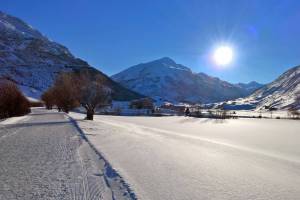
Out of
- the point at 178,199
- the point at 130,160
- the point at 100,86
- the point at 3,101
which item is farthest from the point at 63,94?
the point at 178,199

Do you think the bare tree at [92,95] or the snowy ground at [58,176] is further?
the bare tree at [92,95]

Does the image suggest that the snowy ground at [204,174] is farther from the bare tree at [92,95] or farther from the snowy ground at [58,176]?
the bare tree at [92,95]

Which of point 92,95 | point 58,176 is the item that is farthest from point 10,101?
point 58,176

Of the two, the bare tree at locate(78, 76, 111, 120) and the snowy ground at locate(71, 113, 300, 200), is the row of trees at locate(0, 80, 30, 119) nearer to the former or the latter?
the bare tree at locate(78, 76, 111, 120)

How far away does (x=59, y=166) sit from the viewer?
29.8 feet

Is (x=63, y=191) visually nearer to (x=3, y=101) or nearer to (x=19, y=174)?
(x=19, y=174)

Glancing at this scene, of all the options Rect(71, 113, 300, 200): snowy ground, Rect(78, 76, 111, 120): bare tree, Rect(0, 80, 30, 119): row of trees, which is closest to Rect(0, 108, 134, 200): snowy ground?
Rect(71, 113, 300, 200): snowy ground

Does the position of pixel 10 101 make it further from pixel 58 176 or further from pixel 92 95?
pixel 58 176

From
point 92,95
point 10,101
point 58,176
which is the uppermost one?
point 92,95

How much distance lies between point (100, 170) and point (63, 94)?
5928cm

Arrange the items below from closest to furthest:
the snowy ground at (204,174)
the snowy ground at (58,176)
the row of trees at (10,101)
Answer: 1. the snowy ground at (58,176)
2. the snowy ground at (204,174)
3. the row of trees at (10,101)

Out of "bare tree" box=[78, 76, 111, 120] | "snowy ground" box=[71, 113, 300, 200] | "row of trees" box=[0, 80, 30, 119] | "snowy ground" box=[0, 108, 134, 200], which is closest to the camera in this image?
"snowy ground" box=[0, 108, 134, 200]

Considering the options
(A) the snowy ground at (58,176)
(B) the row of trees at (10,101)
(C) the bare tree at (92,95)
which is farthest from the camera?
(B) the row of trees at (10,101)

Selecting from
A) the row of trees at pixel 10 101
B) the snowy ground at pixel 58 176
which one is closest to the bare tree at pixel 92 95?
the row of trees at pixel 10 101
